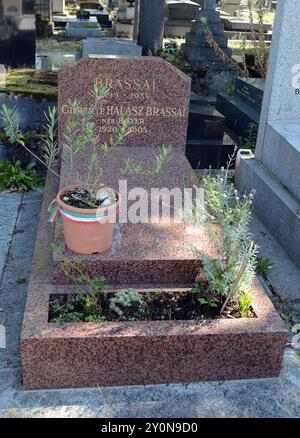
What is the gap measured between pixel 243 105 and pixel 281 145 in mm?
2383

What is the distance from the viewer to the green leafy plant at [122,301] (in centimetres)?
309

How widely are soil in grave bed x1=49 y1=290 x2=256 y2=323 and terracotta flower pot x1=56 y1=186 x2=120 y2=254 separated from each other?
326 mm

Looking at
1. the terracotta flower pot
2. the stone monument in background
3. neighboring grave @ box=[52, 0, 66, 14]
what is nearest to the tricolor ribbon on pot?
the terracotta flower pot

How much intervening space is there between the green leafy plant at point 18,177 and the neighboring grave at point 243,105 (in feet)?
8.82

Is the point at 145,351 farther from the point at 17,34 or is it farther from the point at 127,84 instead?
the point at 17,34

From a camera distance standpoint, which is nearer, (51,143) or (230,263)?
(230,263)

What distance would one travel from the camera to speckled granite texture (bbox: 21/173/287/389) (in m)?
2.86

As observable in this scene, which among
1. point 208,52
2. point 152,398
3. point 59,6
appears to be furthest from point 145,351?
point 59,6

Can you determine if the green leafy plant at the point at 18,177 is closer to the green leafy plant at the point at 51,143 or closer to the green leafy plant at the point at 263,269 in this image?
the green leafy plant at the point at 51,143

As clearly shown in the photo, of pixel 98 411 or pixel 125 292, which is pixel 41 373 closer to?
pixel 98 411

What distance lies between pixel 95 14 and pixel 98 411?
13.5 meters

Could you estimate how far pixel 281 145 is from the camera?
4852mm
